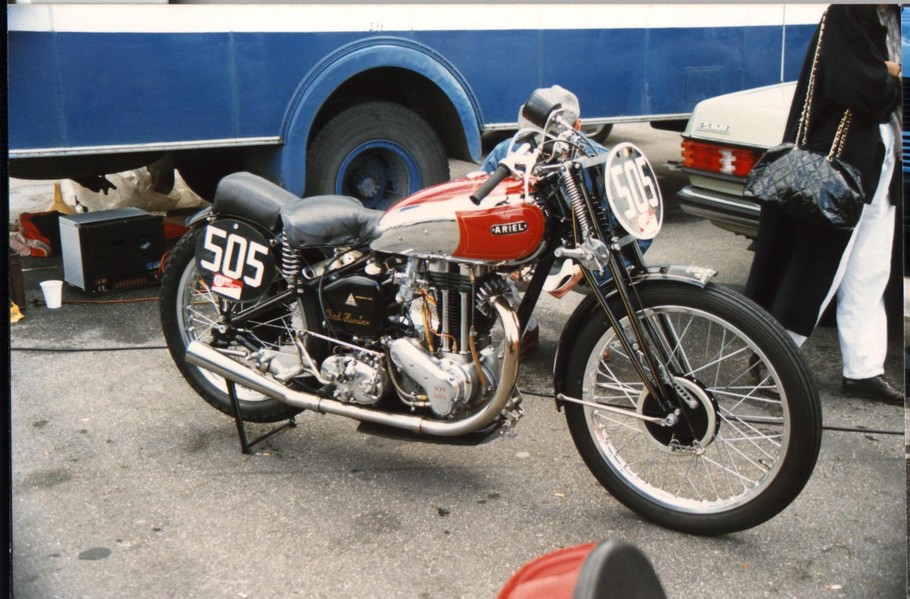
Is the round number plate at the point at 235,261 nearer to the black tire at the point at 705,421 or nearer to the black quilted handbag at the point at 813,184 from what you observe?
the black tire at the point at 705,421

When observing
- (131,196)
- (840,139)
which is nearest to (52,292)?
(131,196)

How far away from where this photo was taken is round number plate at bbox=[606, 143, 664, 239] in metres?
2.68

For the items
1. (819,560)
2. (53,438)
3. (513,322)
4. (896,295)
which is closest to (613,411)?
(513,322)

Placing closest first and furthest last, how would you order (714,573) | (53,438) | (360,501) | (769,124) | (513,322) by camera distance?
(714,573), (513,322), (360,501), (53,438), (769,124)

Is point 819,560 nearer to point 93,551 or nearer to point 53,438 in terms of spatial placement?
point 93,551

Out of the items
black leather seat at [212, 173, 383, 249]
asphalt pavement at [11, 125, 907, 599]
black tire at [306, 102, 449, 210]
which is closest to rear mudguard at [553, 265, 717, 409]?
asphalt pavement at [11, 125, 907, 599]

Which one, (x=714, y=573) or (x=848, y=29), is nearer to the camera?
(x=714, y=573)

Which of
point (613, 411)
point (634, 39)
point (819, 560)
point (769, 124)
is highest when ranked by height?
point (634, 39)

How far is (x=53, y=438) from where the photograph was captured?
11.4 feet

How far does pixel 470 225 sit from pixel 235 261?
0.93 metres

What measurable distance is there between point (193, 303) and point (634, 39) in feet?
7.05

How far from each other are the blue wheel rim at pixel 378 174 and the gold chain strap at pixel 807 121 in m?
1.65

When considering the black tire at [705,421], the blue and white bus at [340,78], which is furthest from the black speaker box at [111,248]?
the black tire at [705,421]

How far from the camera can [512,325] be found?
2867mm
